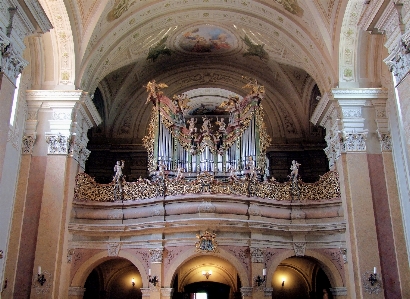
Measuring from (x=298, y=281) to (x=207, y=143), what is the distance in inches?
221

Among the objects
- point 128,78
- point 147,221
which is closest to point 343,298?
point 147,221

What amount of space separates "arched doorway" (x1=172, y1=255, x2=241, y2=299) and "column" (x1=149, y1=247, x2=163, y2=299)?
2888 millimetres

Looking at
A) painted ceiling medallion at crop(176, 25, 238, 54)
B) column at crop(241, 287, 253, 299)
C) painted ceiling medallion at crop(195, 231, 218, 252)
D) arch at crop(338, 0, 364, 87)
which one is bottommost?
column at crop(241, 287, 253, 299)

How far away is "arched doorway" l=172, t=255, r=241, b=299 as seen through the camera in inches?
633

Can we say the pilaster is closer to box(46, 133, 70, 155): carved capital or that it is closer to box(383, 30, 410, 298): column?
box(383, 30, 410, 298): column

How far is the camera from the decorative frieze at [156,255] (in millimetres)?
12891

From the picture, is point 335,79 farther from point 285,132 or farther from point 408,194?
point 285,132

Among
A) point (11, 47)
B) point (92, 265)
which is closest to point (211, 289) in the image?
point (92, 265)

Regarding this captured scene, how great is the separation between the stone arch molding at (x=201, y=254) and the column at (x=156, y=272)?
0.60 feet

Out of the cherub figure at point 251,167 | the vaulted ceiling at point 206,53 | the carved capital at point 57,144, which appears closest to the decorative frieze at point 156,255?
the cherub figure at point 251,167

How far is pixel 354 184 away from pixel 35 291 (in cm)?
852

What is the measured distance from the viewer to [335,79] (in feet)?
44.3

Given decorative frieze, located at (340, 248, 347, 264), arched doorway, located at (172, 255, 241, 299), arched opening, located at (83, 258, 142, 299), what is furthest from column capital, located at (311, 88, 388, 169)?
arched opening, located at (83, 258, 142, 299)

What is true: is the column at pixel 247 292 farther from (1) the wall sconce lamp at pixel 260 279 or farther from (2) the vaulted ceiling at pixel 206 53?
(2) the vaulted ceiling at pixel 206 53
